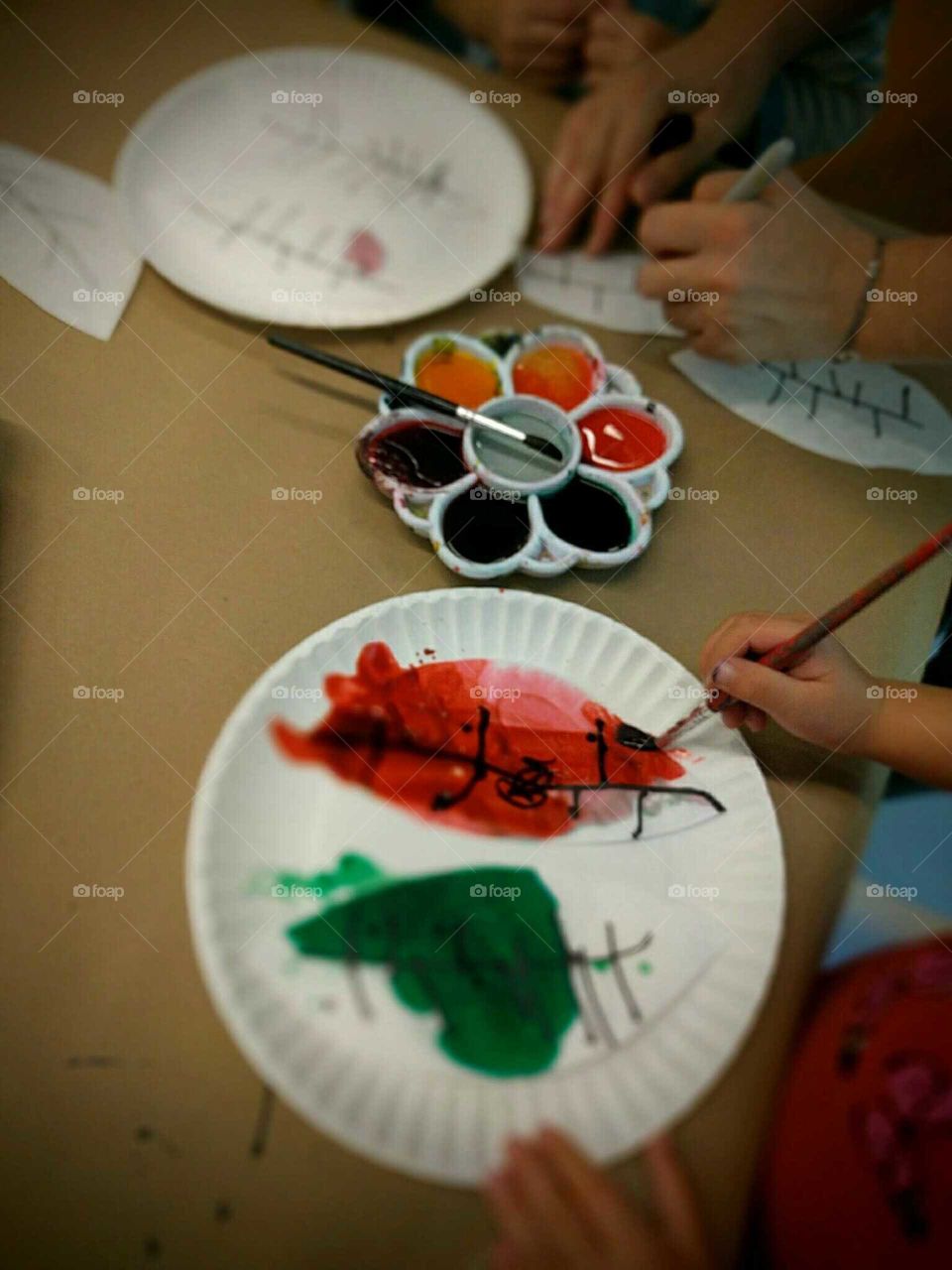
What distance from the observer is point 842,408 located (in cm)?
92

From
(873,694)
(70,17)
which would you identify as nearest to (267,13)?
(70,17)

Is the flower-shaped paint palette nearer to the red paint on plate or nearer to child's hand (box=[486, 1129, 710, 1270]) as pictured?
the red paint on plate

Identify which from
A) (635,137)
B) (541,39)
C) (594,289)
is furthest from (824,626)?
(541,39)

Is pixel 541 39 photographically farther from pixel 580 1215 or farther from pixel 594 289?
pixel 580 1215

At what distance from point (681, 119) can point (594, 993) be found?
0.97m

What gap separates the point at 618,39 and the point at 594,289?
14.4 inches

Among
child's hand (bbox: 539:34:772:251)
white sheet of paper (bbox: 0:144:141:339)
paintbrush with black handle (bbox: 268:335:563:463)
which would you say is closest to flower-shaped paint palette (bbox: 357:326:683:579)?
paintbrush with black handle (bbox: 268:335:563:463)

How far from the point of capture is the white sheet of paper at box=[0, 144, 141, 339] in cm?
90

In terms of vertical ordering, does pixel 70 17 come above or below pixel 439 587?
above

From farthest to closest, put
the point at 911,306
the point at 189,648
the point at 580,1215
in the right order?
the point at 911,306, the point at 189,648, the point at 580,1215

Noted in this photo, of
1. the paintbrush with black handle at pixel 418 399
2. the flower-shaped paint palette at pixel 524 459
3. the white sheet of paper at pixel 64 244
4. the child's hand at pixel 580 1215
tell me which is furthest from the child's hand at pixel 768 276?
the child's hand at pixel 580 1215

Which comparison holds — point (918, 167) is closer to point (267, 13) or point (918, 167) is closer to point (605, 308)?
point (605, 308)

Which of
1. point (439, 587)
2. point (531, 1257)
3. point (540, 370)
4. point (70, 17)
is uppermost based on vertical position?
point (70, 17)

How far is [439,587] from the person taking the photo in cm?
80
